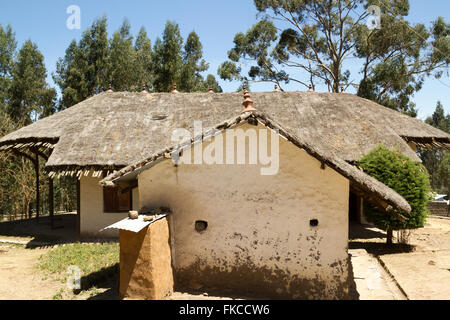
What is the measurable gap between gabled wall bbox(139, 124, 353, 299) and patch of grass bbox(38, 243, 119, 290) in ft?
9.52

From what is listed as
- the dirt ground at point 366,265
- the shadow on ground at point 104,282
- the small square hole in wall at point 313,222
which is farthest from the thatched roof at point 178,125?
the small square hole in wall at point 313,222

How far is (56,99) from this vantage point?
1084 inches

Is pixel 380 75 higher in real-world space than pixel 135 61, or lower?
lower

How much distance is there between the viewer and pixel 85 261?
9016mm

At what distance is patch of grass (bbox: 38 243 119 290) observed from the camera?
25.7 feet

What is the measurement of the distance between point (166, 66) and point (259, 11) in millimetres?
8012

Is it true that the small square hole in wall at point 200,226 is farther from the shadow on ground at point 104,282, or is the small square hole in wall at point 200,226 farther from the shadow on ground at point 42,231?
the shadow on ground at point 42,231

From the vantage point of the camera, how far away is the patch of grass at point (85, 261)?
7.84 m

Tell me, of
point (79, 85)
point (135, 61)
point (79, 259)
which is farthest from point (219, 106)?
point (135, 61)

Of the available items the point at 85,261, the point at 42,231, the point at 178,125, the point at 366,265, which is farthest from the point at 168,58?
the point at 366,265

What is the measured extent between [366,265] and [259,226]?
4.32m

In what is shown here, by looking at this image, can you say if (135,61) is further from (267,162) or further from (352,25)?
(267,162)

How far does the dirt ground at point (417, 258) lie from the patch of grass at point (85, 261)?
260 inches

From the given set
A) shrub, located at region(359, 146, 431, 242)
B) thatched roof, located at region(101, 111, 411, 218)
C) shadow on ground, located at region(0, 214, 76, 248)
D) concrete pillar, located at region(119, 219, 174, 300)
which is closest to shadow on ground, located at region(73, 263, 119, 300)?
concrete pillar, located at region(119, 219, 174, 300)
